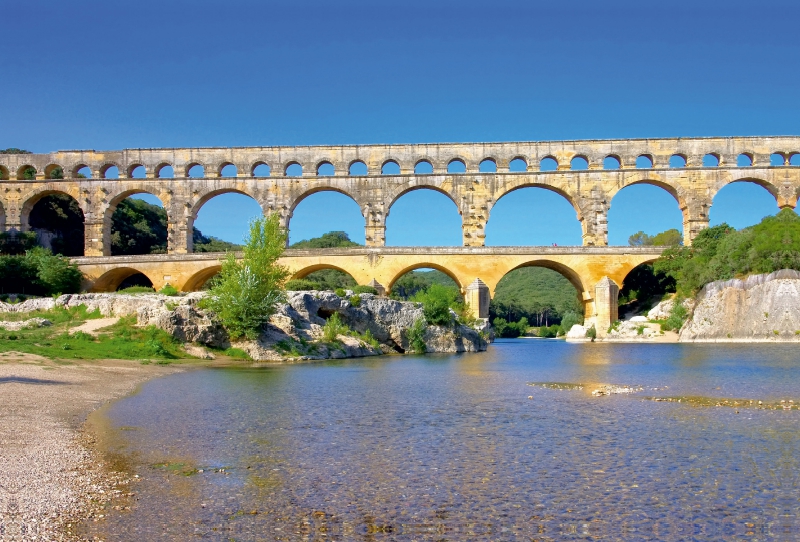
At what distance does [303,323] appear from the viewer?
27016 millimetres

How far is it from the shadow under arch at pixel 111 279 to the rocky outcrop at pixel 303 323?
14.4 m

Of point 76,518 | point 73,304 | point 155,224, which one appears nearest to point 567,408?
point 76,518

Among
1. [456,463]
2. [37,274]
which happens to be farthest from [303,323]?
[37,274]

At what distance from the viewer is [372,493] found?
6418mm

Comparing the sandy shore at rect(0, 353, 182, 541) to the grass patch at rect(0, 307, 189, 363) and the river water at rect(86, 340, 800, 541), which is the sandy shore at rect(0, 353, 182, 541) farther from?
the grass patch at rect(0, 307, 189, 363)

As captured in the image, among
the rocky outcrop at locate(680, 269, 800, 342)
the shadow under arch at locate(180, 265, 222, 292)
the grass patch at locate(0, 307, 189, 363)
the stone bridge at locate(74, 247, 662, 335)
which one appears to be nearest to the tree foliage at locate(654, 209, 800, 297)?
the rocky outcrop at locate(680, 269, 800, 342)

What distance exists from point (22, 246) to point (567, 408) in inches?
1681

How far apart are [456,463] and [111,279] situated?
4088 cm

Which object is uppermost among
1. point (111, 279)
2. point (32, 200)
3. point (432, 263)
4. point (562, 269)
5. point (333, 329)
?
point (32, 200)

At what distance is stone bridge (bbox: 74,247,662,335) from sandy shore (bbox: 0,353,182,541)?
2808 cm

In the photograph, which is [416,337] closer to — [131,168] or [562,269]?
[562,269]

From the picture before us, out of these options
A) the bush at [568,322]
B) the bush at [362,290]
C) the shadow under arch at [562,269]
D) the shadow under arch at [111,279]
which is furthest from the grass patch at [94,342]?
the bush at [568,322]

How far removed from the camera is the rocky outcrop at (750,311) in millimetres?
33812

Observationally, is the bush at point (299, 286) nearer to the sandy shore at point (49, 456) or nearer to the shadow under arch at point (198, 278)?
the shadow under arch at point (198, 278)
